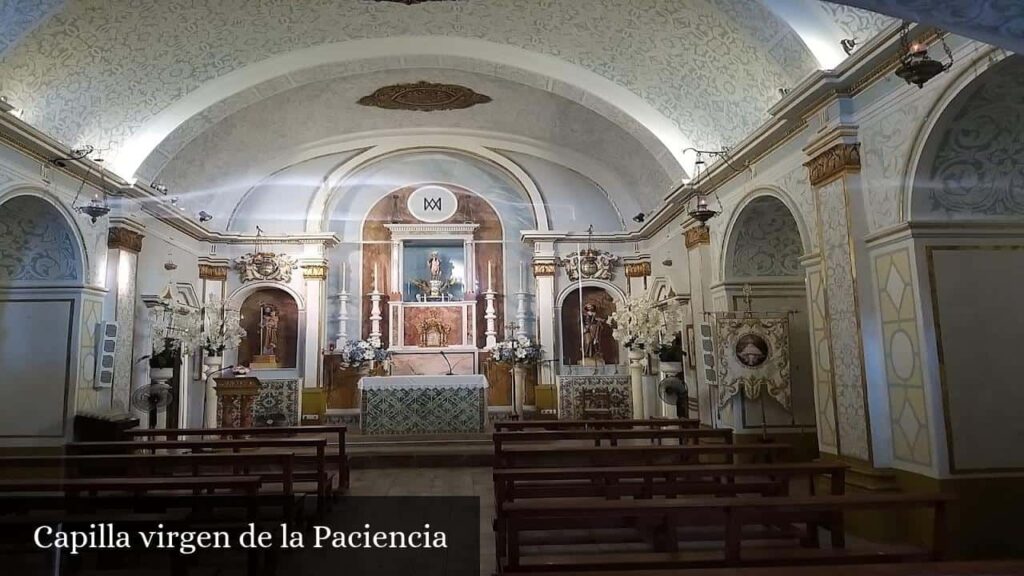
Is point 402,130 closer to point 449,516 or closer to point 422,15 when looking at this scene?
point 422,15

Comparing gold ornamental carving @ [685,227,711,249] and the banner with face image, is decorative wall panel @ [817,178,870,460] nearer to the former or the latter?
the banner with face image

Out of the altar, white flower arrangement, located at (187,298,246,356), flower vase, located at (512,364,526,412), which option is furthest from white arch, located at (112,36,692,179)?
flower vase, located at (512,364,526,412)

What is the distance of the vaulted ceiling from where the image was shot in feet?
22.8

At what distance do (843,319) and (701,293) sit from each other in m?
3.53

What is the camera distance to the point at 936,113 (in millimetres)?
5051

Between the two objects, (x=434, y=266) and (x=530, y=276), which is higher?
(x=434, y=266)

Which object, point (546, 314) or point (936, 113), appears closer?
point (936, 113)

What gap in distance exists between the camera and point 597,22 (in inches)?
323

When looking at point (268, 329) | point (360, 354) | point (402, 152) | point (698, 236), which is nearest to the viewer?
point (698, 236)

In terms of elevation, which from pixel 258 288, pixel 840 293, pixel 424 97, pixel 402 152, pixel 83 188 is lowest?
pixel 840 293

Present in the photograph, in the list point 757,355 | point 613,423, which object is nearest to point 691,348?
point 757,355

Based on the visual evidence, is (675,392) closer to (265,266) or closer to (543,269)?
(543,269)

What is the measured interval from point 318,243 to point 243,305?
2.05 m

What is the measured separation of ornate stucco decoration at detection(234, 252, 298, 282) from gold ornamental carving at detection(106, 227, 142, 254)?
3.76m
